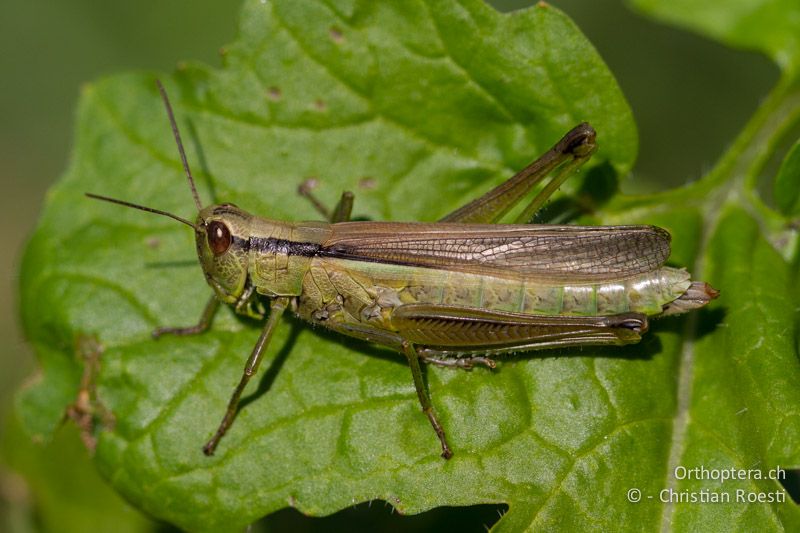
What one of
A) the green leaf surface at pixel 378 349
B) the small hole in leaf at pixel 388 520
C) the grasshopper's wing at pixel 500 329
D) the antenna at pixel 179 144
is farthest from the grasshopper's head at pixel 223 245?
the small hole in leaf at pixel 388 520

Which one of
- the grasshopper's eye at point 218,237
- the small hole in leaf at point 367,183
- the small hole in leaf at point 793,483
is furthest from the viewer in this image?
the small hole in leaf at point 367,183

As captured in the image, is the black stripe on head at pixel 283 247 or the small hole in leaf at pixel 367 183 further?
the small hole in leaf at pixel 367 183

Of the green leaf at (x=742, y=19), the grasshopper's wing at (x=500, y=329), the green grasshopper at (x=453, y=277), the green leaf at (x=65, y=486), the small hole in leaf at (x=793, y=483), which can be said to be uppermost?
the green leaf at (x=742, y=19)

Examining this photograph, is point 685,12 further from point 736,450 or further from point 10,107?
point 10,107

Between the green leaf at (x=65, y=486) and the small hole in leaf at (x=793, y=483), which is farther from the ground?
the small hole in leaf at (x=793, y=483)

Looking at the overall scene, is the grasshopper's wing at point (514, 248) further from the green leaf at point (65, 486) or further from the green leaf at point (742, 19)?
the green leaf at point (65, 486)

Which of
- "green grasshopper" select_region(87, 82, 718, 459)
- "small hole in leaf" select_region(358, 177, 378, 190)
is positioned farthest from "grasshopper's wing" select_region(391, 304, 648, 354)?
"small hole in leaf" select_region(358, 177, 378, 190)

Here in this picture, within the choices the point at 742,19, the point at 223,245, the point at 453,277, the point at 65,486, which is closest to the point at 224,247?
the point at 223,245
